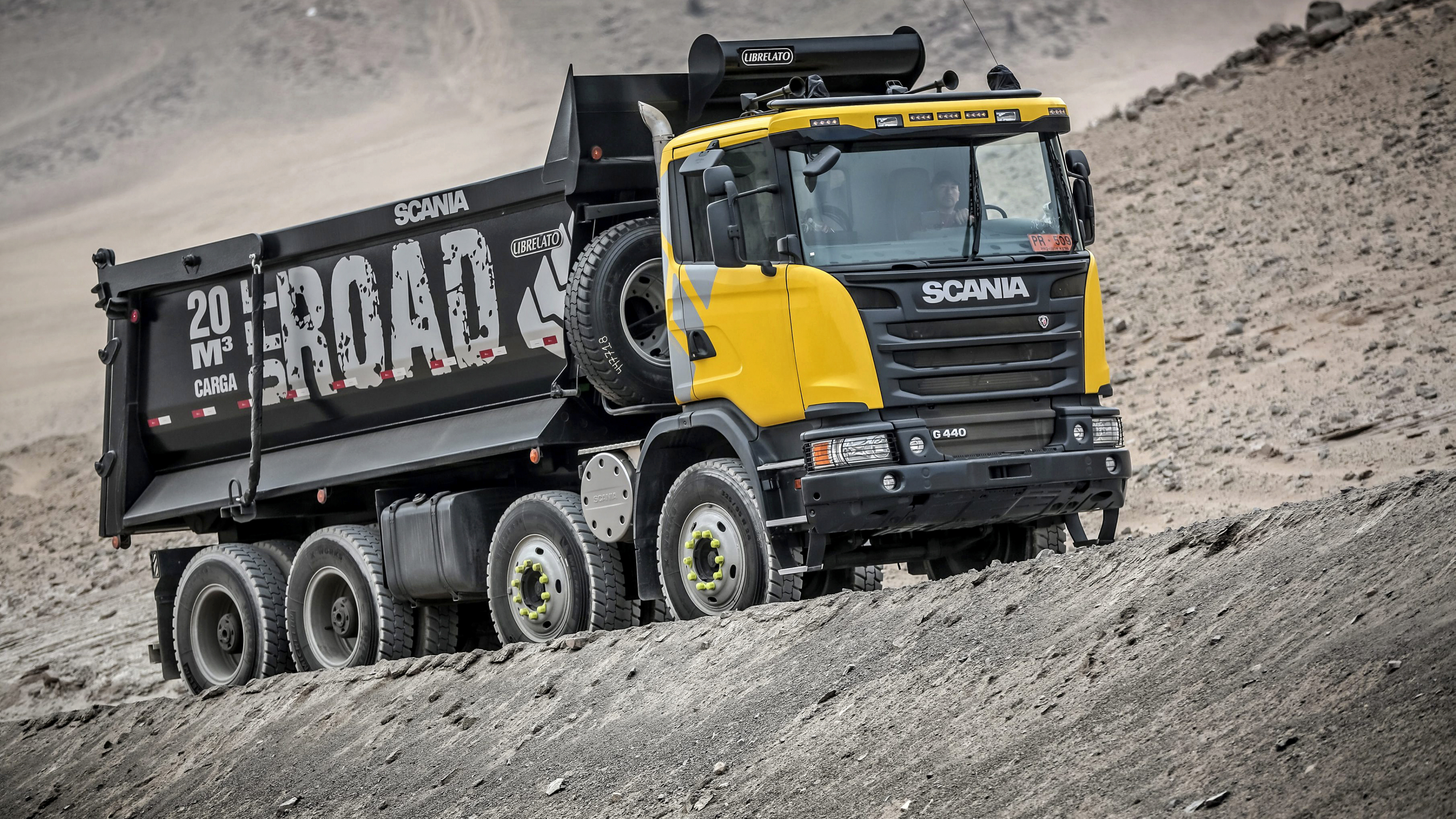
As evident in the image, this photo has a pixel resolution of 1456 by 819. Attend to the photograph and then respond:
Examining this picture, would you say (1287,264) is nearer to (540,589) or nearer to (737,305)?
(540,589)

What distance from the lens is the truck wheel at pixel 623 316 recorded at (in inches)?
414

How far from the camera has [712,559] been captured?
9.93 m

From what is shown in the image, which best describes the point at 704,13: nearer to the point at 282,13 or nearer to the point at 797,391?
the point at 282,13

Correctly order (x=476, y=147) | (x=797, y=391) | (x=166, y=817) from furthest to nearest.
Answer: (x=476, y=147) < (x=166, y=817) < (x=797, y=391)

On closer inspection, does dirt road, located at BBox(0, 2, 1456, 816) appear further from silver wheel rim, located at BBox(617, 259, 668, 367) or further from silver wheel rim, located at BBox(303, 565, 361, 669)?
silver wheel rim, located at BBox(617, 259, 668, 367)

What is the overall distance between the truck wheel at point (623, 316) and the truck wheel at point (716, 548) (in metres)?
0.70

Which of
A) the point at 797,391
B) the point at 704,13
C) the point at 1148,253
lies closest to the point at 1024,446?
the point at 797,391

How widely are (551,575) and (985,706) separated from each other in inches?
193

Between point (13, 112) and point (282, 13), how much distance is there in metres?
11.5

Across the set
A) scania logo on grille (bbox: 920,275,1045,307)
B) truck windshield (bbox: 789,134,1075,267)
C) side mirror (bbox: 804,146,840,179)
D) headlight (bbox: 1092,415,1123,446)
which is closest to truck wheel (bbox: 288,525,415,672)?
truck windshield (bbox: 789,134,1075,267)

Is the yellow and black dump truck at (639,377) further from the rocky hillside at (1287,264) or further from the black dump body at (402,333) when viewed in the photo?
the rocky hillside at (1287,264)

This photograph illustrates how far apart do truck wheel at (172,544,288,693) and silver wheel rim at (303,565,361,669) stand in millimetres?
488

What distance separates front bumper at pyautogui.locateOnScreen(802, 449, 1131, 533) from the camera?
911 cm

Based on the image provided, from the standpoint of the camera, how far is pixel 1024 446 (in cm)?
959
